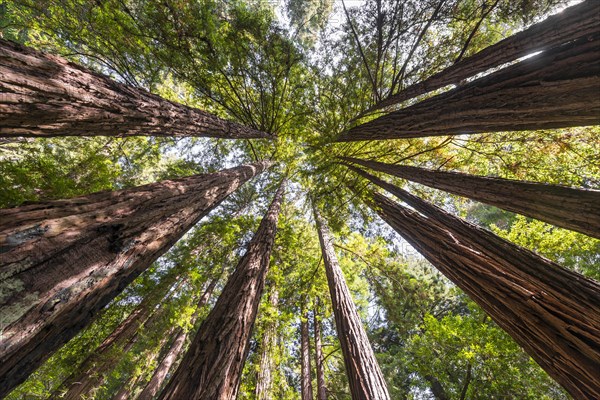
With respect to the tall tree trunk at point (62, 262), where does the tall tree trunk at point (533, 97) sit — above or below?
above

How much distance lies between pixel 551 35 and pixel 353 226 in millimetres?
4622

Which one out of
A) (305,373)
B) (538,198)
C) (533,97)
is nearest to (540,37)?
(533,97)

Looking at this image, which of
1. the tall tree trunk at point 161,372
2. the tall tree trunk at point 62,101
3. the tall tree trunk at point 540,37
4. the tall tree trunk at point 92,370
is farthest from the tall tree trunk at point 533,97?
the tall tree trunk at point 161,372

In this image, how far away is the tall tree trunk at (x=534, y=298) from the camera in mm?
→ 1359

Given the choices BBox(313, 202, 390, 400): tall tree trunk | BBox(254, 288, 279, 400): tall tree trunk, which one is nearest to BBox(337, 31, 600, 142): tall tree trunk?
BBox(313, 202, 390, 400): tall tree trunk

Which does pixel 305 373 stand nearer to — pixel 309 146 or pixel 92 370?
pixel 92 370

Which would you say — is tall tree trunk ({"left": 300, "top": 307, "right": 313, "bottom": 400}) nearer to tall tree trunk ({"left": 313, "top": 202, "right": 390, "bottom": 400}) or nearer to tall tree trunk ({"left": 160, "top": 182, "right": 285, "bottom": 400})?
tall tree trunk ({"left": 313, "top": 202, "right": 390, "bottom": 400})

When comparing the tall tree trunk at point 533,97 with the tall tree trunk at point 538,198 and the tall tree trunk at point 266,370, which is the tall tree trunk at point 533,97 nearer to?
the tall tree trunk at point 538,198

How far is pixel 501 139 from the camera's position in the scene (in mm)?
3895

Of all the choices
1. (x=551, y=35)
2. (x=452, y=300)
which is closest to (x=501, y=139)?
(x=551, y=35)

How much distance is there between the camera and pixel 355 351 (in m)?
2.75

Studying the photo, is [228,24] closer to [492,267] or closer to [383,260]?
[492,267]

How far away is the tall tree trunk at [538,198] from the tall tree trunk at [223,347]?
2.88 m

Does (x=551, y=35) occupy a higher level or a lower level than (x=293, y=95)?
lower
